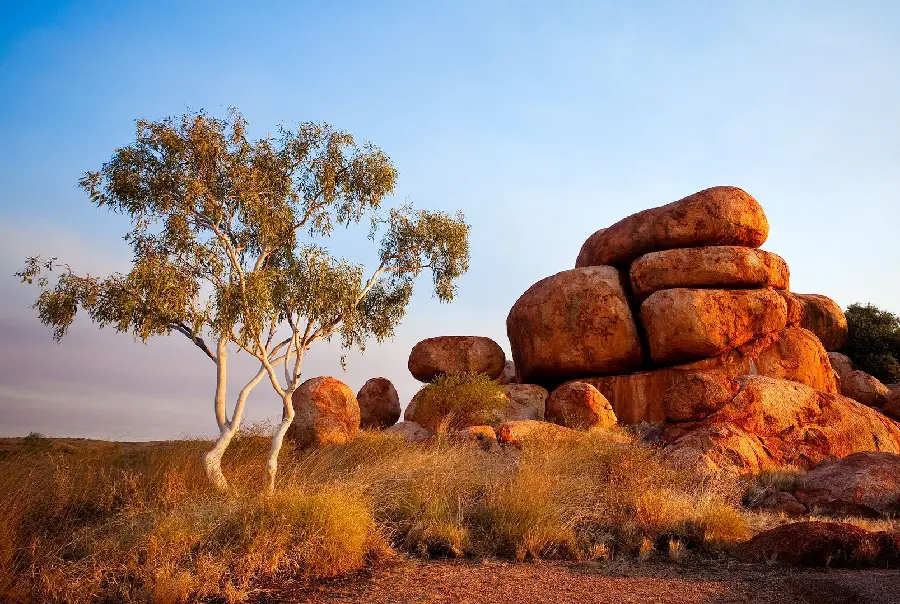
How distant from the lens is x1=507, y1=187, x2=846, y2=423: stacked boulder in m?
26.8

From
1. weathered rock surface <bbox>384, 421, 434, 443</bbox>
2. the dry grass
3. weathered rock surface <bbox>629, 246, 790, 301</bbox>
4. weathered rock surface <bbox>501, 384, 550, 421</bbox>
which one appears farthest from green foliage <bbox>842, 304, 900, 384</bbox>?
the dry grass

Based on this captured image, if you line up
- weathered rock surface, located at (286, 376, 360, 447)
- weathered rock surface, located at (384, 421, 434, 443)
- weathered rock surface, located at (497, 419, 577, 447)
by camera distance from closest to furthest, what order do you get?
weathered rock surface, located at (497, 419, 577, 447) < weathered rock surface, located at (286, 376, 360, 447) < weathered rock surface, located at (384, 421, 434, 443)

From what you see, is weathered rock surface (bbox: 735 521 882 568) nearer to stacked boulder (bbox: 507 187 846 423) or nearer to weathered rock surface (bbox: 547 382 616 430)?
weathered rock surface (bbox: 547 382 616 430)

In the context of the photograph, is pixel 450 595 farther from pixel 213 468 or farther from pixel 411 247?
pixel 411 247

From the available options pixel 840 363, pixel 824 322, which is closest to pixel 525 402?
pixel 840 363

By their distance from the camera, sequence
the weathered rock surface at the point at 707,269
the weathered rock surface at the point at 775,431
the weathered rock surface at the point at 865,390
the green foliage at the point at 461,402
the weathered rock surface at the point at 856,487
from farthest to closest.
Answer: the weathered rock surface at the point at 865,390, the weathered rock surface at the point at 707,269, the green foliage at the point at 461,402, the weathered rock surface at the point at 775,431, the weathered rock surface at the point at 856,487

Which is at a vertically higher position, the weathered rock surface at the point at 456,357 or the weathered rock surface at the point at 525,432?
the weathered rock surface at the point at 456,357

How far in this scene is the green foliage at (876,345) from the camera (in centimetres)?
3716

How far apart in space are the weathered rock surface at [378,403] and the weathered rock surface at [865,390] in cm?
2030

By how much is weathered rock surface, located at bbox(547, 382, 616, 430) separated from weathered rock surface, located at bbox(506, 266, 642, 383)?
4345 millimetres

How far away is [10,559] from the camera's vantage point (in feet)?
26.0

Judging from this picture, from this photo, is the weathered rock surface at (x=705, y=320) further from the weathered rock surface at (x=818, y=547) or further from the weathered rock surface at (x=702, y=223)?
the weathered rock surface at (x=818, y=547)

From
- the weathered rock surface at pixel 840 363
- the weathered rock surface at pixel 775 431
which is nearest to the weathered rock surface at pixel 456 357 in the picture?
the weathered rock surface at pixel 775 431

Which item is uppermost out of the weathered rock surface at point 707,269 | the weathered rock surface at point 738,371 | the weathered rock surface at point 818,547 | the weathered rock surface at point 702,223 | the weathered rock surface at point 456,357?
the weathered rock surface at point 702,223
